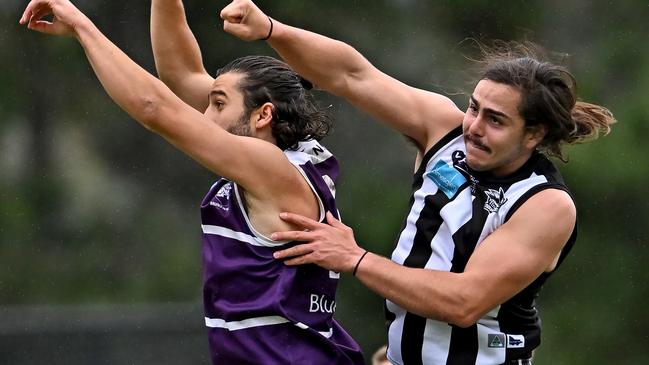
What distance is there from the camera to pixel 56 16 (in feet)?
9.96

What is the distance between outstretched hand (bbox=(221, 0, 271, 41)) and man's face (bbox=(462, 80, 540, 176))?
2.00 feet

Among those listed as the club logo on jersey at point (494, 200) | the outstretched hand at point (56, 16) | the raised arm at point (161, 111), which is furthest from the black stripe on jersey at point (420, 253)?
the outstretched hand at point (56, 16)

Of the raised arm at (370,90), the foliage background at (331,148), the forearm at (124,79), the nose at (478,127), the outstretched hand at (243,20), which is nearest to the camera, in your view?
the forearm at (124,79)

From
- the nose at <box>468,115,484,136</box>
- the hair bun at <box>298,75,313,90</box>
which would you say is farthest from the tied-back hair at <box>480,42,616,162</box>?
the hair bun at <box>298,75,313,90</box>

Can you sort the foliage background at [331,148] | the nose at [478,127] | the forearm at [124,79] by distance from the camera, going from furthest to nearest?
the foliage background at [331,148], the nose at [478,127], the forearm at [124,79]

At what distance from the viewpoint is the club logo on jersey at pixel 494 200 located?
3.28 metres

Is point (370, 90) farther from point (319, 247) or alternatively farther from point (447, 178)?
point (319, 247)

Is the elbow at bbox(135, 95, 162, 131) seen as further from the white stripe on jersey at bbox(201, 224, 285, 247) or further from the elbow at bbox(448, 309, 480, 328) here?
the elbow at bbox(448, 309, 480, 328)

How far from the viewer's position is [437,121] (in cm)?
344

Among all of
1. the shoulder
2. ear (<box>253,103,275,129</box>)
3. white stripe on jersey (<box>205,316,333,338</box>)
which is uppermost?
ear (<box>253,103,275,129</box>)

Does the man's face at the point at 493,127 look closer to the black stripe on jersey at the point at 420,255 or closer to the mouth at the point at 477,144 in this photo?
the mouth at the point at 477,144

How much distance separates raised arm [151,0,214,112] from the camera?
356 cm

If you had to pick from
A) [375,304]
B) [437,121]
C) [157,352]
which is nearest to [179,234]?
[157,352]

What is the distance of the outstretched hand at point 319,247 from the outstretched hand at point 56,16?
71cm
